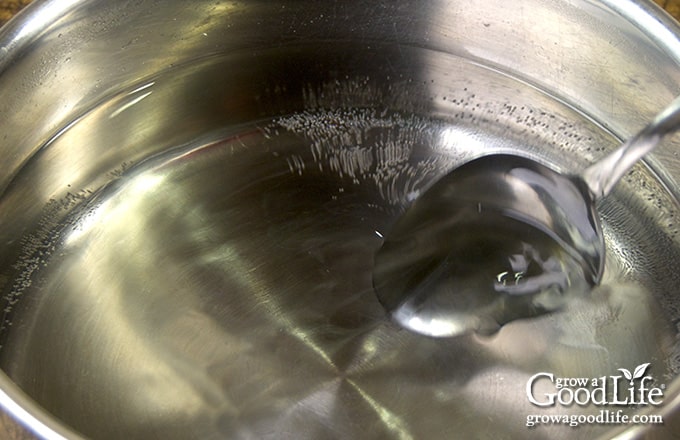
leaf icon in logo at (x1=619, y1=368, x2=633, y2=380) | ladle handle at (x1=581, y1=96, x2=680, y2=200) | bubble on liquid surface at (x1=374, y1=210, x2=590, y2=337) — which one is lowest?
leaf icon in logo at (x1=619, y1=368, x2=633, y2=380)

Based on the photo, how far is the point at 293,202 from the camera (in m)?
0.86

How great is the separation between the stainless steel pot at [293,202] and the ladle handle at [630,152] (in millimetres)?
109

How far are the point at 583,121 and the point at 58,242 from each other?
24.2 inches

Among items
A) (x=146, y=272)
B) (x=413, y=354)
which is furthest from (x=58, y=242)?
(x=413, y=354)

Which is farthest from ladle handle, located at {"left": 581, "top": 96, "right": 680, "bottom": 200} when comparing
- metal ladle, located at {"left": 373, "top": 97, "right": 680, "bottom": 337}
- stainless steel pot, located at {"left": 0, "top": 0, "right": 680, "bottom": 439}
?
stainless steel pot, located at {"left": 0, "top": 0, "right": 680, "bottom": 439}

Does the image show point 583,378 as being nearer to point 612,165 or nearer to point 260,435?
point 612,165

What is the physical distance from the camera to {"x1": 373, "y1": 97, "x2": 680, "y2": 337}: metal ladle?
2.47ft

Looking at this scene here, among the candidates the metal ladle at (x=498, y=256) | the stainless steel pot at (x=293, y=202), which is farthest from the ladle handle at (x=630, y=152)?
the stainless steel pot at (x=293, y=202)

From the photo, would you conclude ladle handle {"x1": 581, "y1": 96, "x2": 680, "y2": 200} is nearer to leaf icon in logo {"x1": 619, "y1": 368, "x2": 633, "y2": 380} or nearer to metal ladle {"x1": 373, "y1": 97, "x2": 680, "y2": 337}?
metal ladle {"x1": 373, "y1": 97, "x2": 680, "y2": 337}

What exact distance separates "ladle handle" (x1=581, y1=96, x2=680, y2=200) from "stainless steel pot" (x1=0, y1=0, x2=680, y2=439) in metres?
0.11

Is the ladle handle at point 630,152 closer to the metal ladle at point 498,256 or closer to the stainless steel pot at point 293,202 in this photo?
the metal ladle at point 498,256

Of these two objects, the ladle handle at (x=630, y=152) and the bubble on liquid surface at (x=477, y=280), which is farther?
the bubble on liquid surface at (x=477, y=280)

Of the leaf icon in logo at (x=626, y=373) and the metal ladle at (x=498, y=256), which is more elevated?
the metal ladle at (x=498, y=256)

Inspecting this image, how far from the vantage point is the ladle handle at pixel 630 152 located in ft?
2.13
